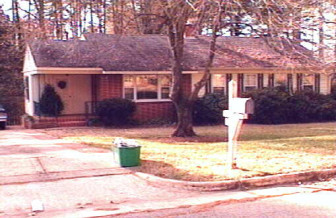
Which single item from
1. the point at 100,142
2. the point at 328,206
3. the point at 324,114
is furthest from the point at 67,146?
the point at 324,114

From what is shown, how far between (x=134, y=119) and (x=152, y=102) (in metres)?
1.50

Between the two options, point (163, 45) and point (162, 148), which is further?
point (163, 45)

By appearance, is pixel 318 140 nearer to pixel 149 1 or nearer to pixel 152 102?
pixel 149 1

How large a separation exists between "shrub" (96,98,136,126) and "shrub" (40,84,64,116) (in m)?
2.22

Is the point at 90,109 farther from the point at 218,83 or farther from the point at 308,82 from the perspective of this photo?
the point at 308,82

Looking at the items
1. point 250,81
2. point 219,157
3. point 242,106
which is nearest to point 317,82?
point 250,81

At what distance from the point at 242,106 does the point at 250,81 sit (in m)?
15.6

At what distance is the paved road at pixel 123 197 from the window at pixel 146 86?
38.2 feet

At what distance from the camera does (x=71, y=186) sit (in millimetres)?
7453

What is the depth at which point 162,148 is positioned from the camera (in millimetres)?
11602

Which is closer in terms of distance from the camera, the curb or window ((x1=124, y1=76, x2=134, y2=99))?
the curb

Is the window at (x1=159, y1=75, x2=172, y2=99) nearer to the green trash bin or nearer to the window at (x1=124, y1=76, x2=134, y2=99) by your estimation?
the window at (x1=124, y1=76, x2=134, y2=99)

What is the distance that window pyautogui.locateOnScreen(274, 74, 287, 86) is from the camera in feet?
76.4

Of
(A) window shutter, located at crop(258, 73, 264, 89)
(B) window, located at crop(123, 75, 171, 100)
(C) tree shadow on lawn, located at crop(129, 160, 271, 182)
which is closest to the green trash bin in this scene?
(C) tree shadow on lawn, located at crop(129, 160, 271, 182)
